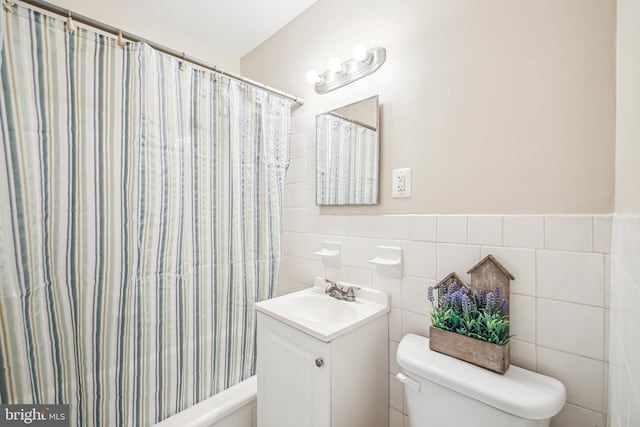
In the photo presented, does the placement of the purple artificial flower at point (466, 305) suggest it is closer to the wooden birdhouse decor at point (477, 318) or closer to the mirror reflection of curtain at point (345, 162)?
the wooden birdhouse decor at point (477, 318)

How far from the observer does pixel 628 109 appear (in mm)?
559

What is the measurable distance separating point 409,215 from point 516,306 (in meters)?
0.48

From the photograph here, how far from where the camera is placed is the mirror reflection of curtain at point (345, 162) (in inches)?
50.6

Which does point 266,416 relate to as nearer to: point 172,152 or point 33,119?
point 172,152

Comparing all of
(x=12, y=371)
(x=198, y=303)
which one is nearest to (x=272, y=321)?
(x=198, y=303)

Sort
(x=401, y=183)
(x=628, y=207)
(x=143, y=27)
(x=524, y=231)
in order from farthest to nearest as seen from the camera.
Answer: (x=143, y=27) → (x=401, y=183) → (x=524, y=231) → (x=628, y=207)

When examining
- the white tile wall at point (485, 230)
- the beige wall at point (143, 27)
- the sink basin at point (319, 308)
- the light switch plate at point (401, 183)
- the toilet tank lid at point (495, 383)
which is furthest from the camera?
the beige wall at point (143, 27)

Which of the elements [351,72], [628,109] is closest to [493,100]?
[628,109]

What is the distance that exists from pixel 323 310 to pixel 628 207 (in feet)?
3.67

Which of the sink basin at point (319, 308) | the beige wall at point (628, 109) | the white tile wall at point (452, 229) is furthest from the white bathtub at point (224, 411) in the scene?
the beige wall at point (628, 109)

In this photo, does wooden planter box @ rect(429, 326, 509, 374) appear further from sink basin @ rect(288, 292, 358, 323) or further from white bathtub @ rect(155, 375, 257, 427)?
white bathtub @ rect(155, 375, 257, 427)

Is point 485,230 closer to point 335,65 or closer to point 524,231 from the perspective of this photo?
point 524,231

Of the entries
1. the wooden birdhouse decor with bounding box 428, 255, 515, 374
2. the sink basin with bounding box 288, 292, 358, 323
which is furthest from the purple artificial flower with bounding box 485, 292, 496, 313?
the sink basin with bounding box 288, 292, 358, 323

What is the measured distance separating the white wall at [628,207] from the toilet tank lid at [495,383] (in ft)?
0.55
